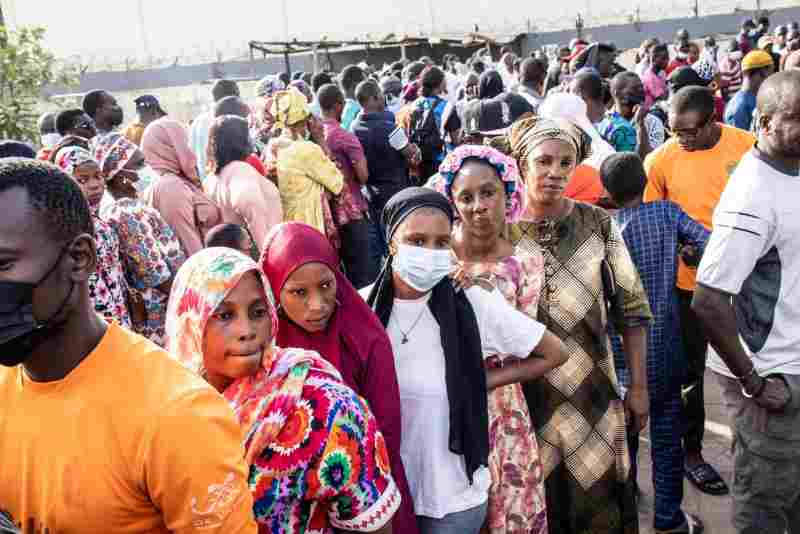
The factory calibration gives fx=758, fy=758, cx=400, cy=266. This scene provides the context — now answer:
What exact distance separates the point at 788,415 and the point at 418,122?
213 inches

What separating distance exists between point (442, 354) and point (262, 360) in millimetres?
719

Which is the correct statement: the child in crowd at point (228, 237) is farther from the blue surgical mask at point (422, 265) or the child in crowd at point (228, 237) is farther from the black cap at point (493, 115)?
the black cap at point (493, 115)

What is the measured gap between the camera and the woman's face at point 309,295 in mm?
2152

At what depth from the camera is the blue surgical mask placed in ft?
7.75

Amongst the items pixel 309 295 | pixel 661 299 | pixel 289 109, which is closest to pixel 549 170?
pixel 661 299

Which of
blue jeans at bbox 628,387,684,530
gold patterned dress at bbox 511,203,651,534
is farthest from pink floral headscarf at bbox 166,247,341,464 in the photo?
blue jeans at bbox 628,387,684,530

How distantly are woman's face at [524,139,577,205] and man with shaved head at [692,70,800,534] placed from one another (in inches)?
21.9

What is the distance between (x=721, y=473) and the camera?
3977 millimetres

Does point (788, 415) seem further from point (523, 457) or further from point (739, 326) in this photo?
point (523, 457)

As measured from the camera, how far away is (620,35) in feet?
88.6

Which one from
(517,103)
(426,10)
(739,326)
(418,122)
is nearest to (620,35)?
(426,10)

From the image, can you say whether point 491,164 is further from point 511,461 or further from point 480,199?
point 511,461

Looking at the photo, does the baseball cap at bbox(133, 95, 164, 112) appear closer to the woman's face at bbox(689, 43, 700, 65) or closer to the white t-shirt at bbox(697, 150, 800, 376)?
the white t-shirt at bbox(697, 150, 800, 376)

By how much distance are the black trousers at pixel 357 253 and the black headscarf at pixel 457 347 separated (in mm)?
3589
